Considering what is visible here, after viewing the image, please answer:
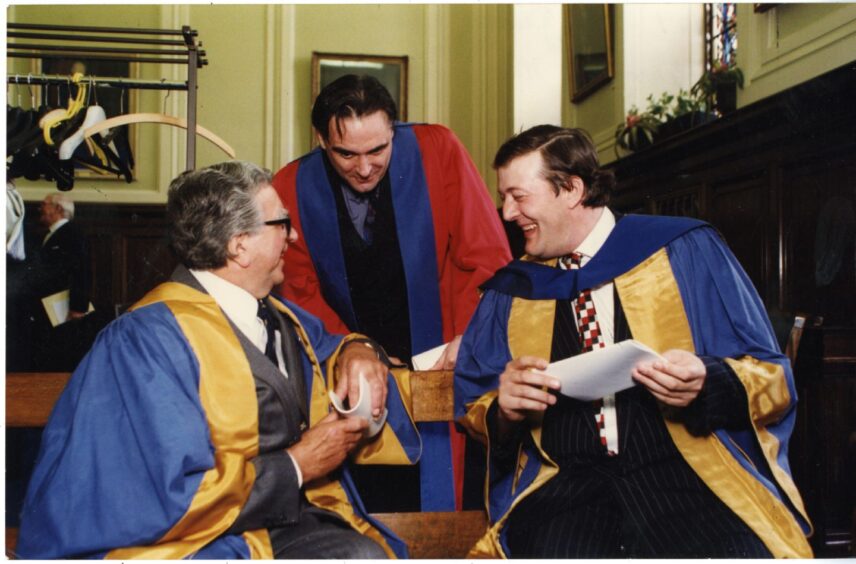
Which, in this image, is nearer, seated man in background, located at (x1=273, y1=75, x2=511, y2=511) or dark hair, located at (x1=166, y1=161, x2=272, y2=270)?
dark hair, located at (x1=166, y1=161, x2=272, y2=270)

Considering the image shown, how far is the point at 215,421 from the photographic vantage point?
6.32 feet

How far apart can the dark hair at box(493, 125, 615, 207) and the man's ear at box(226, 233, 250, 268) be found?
31.6 inches

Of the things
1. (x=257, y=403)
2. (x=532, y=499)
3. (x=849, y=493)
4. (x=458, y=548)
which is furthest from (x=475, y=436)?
(x=849, y=493)

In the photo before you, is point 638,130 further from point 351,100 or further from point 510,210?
point 510,210

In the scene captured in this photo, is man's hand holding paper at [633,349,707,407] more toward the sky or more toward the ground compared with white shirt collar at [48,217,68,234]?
more toward the ground

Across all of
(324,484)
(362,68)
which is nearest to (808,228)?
(324,484)

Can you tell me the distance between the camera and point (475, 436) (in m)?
2.25

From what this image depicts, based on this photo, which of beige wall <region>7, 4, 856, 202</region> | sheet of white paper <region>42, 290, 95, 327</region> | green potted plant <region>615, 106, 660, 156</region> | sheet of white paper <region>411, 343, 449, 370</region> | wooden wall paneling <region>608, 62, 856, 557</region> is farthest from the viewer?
beige wall <region>7, 4, 856, 202</region>

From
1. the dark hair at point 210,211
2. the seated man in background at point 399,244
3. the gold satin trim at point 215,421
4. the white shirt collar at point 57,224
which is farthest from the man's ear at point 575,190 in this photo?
the white shirt collar at point 57,224

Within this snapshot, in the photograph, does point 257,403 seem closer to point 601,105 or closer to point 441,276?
point 441,276

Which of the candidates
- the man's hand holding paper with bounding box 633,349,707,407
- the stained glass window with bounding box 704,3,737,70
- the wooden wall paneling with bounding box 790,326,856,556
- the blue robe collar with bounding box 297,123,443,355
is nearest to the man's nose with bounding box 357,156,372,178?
the blue robe collar with bounding box 297,123,443,355

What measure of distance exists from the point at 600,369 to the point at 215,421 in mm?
964

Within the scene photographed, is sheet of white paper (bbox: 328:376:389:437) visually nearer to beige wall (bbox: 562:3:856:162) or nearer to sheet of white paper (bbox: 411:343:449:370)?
sheet of white paper (bbox: 411:343:449:370)

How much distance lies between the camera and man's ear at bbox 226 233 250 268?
2.11m
